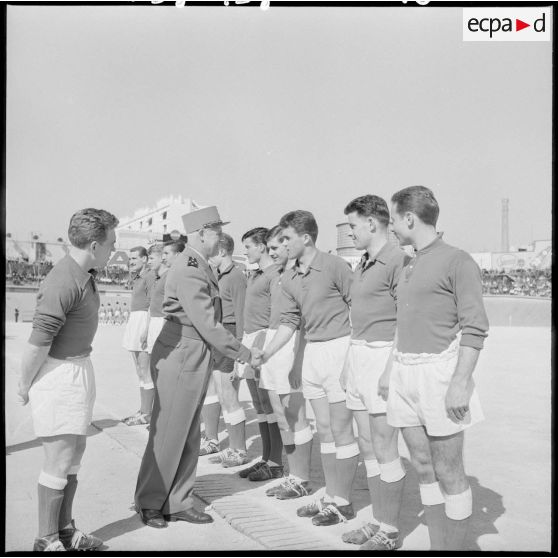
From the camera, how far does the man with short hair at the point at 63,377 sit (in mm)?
3615

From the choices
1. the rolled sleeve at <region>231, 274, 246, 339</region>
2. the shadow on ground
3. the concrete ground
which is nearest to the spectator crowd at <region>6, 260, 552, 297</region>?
the concrete ground

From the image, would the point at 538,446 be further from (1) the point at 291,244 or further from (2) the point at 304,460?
(1) the point at 291,244

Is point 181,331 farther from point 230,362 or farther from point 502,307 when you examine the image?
point 502,307

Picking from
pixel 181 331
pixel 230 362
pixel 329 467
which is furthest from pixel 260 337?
pixel 329 467

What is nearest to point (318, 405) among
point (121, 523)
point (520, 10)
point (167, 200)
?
point (121, 523)

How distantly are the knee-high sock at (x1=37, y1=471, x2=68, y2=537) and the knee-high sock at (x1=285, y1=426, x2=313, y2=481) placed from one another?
1.92 metres

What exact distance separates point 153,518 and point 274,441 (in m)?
1.54

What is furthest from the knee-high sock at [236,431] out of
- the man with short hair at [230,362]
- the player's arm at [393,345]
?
the player's arm at [393,345]

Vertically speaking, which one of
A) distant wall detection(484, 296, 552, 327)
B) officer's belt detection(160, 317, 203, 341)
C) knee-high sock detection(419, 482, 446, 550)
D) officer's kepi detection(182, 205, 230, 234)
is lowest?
distant wall detection(484, 296, 552, 327)

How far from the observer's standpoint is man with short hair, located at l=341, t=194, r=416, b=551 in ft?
12.6

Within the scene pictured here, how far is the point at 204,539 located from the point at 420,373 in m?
1.88

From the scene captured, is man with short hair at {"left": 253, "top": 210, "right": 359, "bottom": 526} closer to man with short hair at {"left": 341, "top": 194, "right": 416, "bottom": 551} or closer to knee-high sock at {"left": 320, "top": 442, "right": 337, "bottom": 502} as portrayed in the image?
knee-high sock at {"left": 320, "top": 442, "right": 337, "bottom": 502}

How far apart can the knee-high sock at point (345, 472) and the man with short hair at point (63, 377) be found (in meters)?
1.63

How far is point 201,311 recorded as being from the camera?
14.5 ft
